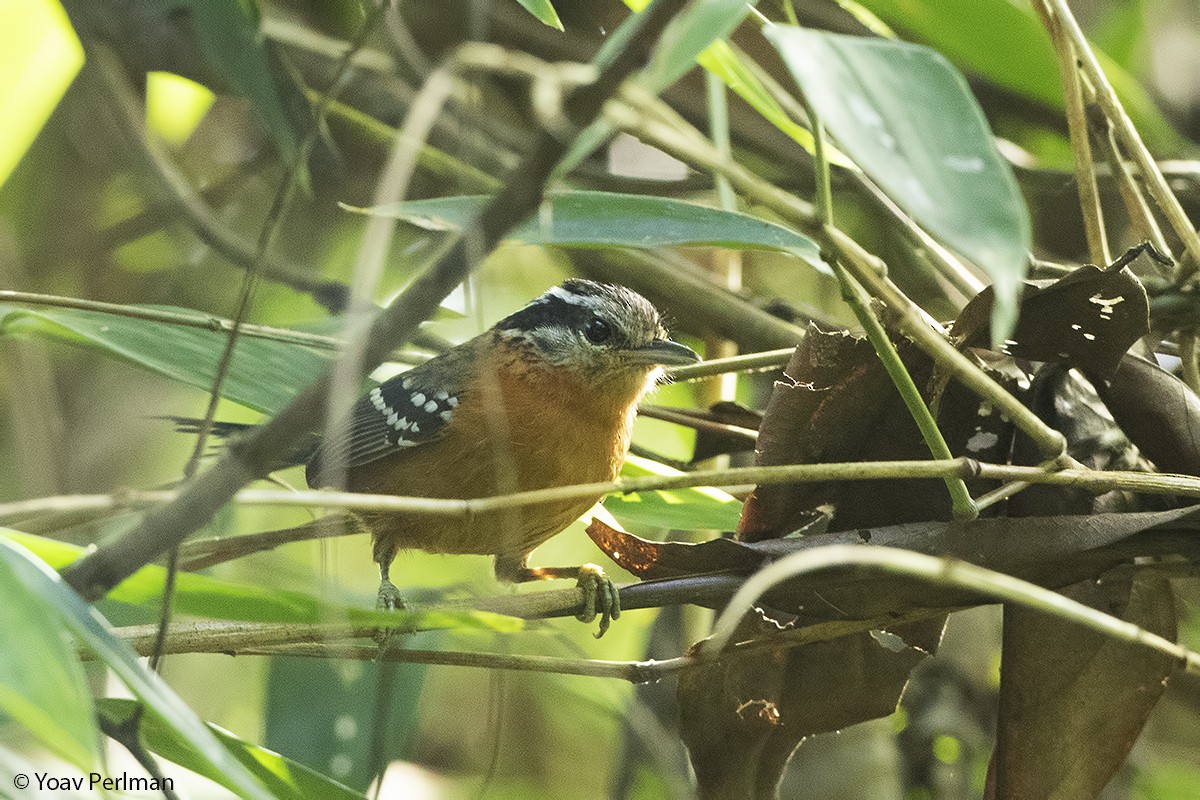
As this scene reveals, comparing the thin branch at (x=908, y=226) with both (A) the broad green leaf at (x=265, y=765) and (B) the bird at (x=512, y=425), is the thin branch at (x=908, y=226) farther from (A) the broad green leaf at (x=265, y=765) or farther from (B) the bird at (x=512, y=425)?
(A) the broad green leaf at (x=265, y=765)

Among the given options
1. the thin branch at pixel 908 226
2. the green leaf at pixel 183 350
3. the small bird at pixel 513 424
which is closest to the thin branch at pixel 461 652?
the green leaf at pixel 183 350

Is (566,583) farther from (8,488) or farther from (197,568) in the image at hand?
(8,488)

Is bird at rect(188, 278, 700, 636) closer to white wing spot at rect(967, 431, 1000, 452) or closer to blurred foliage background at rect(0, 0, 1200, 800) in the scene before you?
blurred foliage background at rect(0, 0, 1200, 800)

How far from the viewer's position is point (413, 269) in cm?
348

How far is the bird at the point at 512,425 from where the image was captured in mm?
2701

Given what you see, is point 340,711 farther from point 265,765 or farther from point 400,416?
point 265,765

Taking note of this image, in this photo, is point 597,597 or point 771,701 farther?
point 597,597

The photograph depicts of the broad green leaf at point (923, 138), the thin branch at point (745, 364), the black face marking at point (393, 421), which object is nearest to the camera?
the broad green leaf at point (923, 138)

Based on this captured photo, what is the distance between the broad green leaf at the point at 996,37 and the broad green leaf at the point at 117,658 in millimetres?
2226

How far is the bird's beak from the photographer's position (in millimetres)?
2787

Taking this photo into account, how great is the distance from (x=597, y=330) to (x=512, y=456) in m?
0.46

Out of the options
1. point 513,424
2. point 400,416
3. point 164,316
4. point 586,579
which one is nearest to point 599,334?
point 513,424

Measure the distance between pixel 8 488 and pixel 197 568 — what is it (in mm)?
2157

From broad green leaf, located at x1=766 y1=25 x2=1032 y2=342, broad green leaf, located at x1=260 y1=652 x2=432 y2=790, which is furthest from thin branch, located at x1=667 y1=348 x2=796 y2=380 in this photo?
broad green leaf, located at x1=766 y1=25 x2=1032 y2=342
